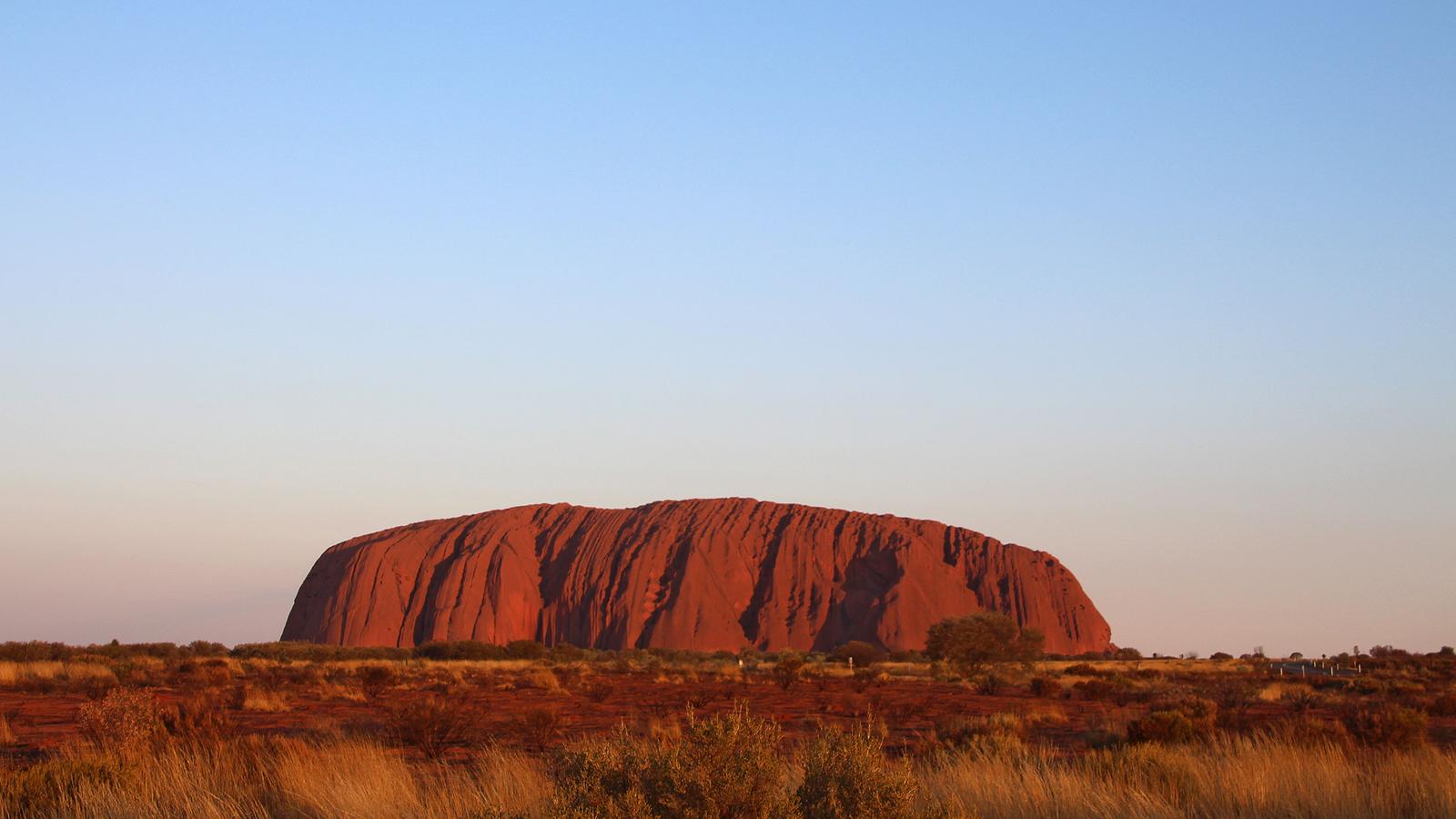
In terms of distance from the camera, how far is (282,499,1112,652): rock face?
6844 cm

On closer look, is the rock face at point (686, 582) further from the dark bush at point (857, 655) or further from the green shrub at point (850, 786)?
the green shrub at point (850, 786)

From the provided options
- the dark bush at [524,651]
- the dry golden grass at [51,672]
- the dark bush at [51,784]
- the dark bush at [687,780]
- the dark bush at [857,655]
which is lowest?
the dark bush at [524,651]

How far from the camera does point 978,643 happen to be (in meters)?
39.0

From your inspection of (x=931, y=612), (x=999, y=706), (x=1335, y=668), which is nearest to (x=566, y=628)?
(x=931, y=612)

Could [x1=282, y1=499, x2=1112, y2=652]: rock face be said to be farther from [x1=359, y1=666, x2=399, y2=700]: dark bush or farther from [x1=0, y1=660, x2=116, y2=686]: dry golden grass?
[x1=0, y1=660, x2=116, y2=686]: dry golden grass

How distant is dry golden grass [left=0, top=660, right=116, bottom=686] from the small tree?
26.1m

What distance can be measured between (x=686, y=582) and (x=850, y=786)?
66.0 metres

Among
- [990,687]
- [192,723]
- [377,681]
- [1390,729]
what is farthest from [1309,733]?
[377,681]

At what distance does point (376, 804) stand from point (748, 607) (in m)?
64.9

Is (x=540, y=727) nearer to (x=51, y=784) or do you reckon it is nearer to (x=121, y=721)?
(x=121, y=721)

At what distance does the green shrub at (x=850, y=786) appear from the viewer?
4367mm

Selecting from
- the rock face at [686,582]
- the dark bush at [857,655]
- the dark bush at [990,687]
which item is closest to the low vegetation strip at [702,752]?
the dark bush at [990,687]

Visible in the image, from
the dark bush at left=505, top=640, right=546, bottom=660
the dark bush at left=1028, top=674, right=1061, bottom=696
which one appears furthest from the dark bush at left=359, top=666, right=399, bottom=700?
the dark bush at left=505, top=640, right=546, bottom=660

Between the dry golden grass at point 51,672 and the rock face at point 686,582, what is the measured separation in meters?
39.2
